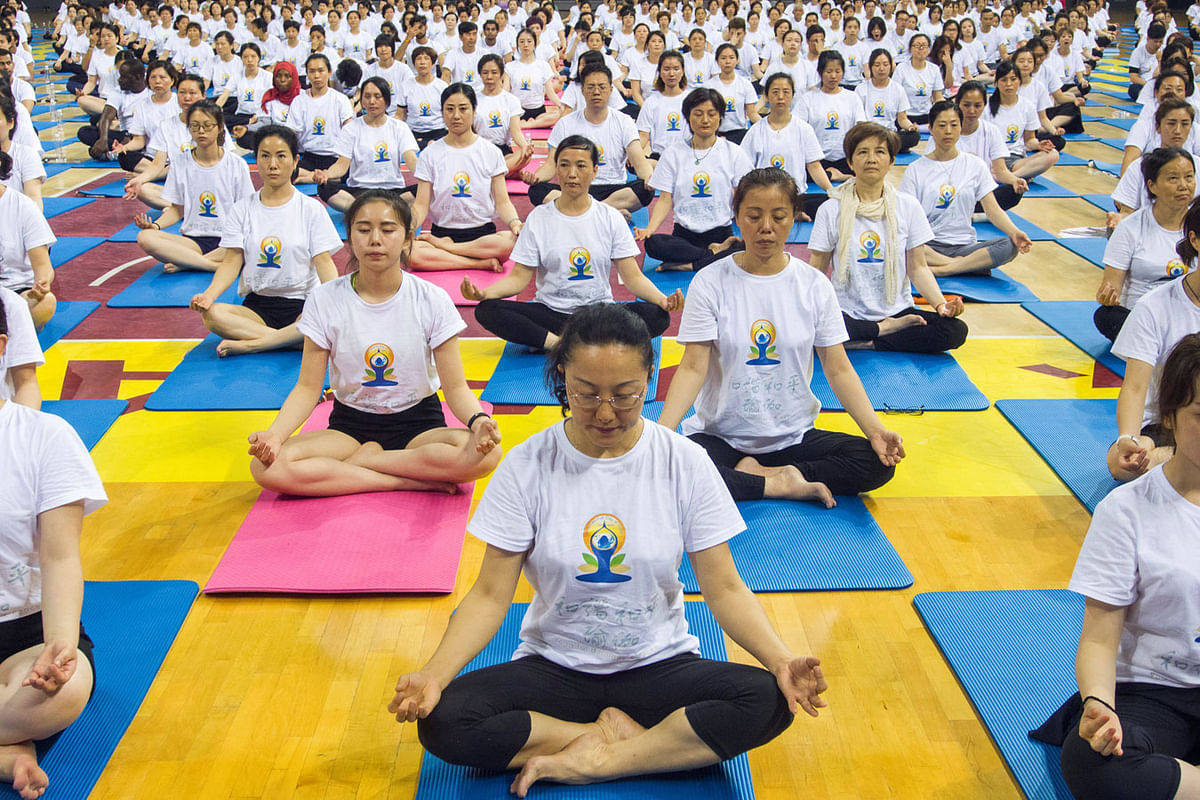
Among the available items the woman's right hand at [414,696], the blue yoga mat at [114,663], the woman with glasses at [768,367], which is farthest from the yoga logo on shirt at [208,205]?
the woman's right hand at [414,696]

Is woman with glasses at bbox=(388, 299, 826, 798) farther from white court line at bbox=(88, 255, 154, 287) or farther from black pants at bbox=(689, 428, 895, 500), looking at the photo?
white court line at bbox=(88, 255, 154, 287)

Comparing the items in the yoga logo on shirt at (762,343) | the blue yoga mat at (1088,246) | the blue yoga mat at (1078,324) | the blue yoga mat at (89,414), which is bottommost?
the blue yoga mat at (1088,246)

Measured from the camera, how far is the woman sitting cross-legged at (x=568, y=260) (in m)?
5.11

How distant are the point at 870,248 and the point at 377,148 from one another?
3934 millimetres

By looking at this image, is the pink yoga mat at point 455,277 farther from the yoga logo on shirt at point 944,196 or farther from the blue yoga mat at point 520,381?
the yoga logo on shirt at point 944,196

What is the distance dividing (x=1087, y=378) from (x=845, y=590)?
2.37 meters

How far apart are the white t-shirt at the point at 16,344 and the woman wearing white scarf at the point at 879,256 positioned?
3.14 m

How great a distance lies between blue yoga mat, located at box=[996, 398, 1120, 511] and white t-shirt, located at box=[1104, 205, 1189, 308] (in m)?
0.59

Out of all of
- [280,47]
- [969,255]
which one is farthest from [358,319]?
[280,47]

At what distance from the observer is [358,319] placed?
3811mm

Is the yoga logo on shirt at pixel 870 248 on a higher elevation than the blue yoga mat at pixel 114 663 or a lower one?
higher

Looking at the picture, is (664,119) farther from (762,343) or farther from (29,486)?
(29,486)

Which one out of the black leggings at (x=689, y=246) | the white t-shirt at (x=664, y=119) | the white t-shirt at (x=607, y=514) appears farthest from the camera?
the white t-shirt at (x=664, y=119)

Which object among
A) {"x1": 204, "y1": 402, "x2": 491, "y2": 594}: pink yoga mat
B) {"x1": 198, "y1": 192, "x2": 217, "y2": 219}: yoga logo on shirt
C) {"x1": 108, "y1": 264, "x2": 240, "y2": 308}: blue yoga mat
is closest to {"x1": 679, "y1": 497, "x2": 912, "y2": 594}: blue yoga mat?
{"x1": 204, "y1": 402, "x2": 491, "y2": 594}: pink yoga mat
